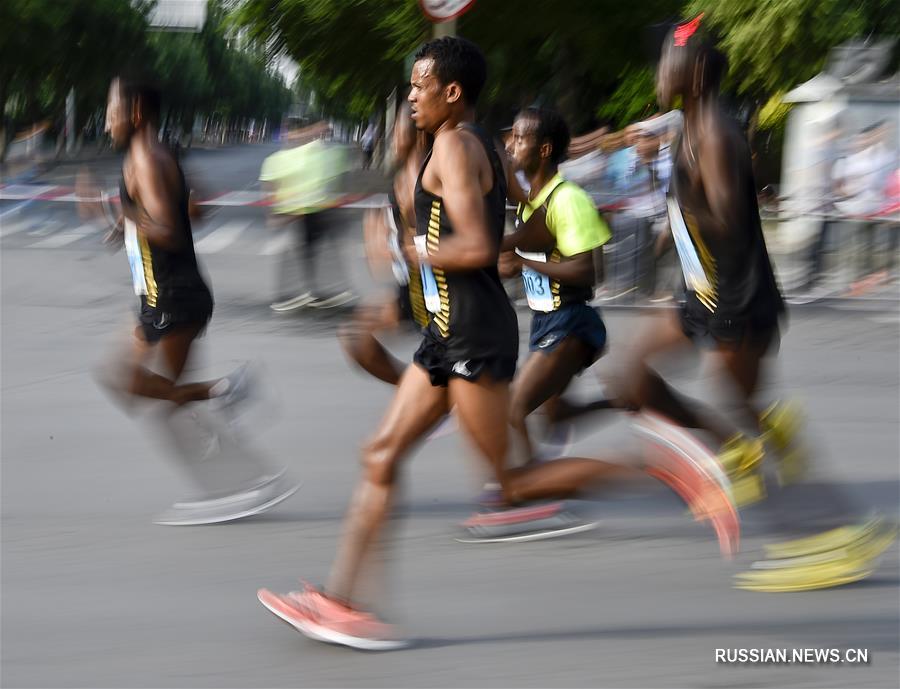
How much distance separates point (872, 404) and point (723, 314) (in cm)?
398

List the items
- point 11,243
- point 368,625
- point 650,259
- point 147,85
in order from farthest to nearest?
point 11,243 → point 650,259 → point 147,85 → point 368,625

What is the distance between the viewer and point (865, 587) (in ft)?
15.8

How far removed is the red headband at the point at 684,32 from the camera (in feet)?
15.4

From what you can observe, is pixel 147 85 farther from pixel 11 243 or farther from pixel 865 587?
pixel 11 243

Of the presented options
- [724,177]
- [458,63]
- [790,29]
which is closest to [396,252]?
[724,177]

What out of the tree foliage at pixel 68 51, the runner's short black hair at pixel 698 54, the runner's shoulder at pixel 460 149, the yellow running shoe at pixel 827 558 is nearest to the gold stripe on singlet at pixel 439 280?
the runner's shoulder at pixel 460 149

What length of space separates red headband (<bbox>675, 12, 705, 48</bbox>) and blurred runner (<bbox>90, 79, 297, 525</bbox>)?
6.59 ft

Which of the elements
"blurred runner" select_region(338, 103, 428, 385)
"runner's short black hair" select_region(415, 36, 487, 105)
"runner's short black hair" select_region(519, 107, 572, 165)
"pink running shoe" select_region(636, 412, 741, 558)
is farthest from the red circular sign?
"pink running shoe" select_region(636, 412, 741, 558)

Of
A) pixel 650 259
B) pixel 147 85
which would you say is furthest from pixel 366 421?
pixel 650 259

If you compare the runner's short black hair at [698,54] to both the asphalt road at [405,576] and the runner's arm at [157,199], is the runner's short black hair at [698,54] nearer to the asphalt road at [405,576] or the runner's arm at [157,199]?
the asphalt road at [405,576]

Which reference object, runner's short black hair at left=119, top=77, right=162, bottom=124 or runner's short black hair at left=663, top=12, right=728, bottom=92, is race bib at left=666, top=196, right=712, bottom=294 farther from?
runner's short black hair at left=119, top=77, right=162, bottom=124

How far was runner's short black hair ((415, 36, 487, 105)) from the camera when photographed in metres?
4.11

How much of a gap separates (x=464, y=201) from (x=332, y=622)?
1.25m

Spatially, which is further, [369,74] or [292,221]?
[369,74]
